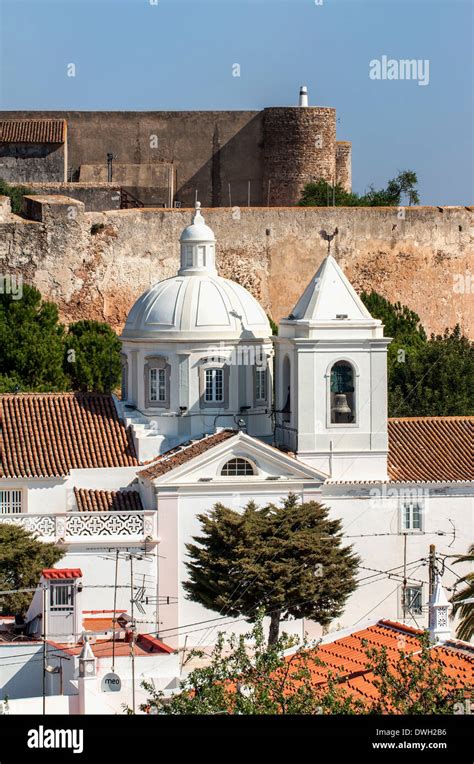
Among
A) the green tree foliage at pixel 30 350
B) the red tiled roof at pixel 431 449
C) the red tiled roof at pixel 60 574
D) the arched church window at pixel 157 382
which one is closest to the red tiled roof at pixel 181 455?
the arched church window at pixel 157 382

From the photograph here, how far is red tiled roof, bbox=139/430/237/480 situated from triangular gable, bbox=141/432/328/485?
0.42ft

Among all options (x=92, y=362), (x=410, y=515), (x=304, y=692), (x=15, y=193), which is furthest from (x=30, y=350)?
(x=304, y=692)

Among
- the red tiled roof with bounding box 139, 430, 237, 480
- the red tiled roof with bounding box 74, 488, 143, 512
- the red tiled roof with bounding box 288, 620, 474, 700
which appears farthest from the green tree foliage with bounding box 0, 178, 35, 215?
the red tiled roof with bounding box 288, 620, 474, 700

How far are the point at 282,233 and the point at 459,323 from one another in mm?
6054

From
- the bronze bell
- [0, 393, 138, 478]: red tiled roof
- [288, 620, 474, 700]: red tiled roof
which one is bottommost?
[288, 620, 474, 700]: red tiled roof

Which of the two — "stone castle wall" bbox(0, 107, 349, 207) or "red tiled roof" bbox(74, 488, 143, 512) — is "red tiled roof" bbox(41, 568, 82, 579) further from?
"stone castle wall" bbox(0, 107, 349, 207)

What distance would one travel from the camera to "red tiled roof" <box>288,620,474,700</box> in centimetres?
1862

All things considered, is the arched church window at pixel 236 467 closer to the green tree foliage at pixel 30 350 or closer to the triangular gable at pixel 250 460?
the triangular gable at pixel 250 460

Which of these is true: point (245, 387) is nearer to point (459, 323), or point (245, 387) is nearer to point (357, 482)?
point (357, 482)

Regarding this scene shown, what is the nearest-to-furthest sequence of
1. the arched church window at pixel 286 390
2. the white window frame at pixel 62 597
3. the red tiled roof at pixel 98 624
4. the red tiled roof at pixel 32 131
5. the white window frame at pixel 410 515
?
the white window frame at pixel 62 597
the red tiled roof at pixel 98 624
the white window frame at pixel 410 515
the arched church window at pixel 286 390
the red tiled roof at pixel 32 131

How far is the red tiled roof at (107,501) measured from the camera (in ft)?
101

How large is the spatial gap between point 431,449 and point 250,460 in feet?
11.2

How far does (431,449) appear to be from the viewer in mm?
32375

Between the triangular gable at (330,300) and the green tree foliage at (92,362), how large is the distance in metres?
11.8
